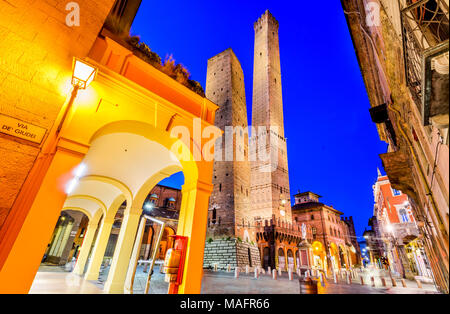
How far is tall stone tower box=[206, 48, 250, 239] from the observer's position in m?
20.6

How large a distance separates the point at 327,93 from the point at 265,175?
10534 cm

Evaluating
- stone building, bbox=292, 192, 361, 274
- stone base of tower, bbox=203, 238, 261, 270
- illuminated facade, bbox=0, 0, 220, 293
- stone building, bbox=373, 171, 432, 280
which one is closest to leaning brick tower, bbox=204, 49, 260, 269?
stone base of tower, bbox=203, 238, 261, 270

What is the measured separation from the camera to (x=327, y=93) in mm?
110125

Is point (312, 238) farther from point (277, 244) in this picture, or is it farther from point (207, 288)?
point (207, 288)

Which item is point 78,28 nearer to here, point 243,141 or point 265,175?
point 243,141

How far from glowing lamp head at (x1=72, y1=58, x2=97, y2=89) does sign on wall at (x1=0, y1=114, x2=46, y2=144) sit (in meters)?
0.93

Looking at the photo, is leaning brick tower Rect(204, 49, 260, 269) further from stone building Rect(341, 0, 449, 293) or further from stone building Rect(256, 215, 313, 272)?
stone building Rect(341, 0, 449, 293)

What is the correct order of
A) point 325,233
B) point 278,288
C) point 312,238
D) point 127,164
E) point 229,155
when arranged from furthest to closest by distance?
1. point 325,233
2. point 312,238
3. point 229,155
4. point 278,288
5. point 127,164

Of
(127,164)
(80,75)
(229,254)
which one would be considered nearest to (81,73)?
(80,75)

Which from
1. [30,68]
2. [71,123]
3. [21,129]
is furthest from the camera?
[71,123]

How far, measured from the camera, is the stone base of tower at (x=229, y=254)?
17.8 meters

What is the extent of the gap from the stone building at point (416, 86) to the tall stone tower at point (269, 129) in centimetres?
1902

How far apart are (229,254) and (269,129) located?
18.5m

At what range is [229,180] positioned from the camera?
864 inches
